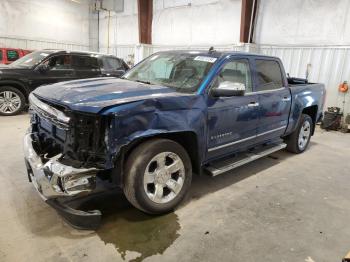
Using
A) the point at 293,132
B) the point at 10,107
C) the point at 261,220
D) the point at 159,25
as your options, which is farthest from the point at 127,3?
the point at 261,220

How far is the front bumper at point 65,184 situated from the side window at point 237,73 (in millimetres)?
1671

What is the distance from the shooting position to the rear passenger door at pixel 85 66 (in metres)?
7.38

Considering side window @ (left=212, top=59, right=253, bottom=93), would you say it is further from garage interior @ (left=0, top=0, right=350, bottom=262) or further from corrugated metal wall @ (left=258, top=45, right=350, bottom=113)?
corrugated metal wall @ (left=258, top=45, right=350, bottom=113)

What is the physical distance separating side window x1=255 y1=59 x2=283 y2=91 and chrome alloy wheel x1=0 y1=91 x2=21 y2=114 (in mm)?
5844

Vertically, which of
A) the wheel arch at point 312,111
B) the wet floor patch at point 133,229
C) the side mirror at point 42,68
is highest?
the side mirror at point 42,68

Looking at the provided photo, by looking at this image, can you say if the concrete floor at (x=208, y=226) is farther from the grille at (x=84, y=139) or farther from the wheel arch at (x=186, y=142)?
the grille at (x=84, y=139)

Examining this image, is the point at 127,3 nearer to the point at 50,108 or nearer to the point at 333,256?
the point at 50,108

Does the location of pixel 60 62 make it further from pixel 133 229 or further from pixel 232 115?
pixel 133 229

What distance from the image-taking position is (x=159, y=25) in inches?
479

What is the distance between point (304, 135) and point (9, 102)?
6650 mm

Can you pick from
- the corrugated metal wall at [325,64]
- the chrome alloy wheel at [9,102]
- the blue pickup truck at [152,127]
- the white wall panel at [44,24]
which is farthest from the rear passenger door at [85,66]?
the white wall panel at [44,24]

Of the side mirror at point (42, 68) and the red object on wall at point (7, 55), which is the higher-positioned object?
the red object on wall at point (7, 55)

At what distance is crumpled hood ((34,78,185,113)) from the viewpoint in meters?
2.21

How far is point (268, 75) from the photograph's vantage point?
3.89 m
